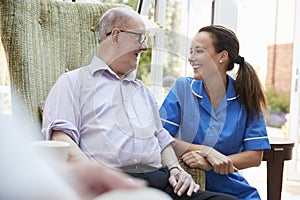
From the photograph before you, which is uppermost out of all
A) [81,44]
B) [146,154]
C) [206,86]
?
[81,44]

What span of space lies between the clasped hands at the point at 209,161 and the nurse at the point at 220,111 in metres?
0.08

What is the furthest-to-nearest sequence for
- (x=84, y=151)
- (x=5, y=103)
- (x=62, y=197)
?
(x=5, y=103)
(x=84, y=151)
(x=62, y=197)

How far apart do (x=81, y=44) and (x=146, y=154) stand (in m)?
0.53

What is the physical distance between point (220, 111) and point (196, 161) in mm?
267

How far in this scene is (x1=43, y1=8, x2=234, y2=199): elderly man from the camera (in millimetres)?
1415

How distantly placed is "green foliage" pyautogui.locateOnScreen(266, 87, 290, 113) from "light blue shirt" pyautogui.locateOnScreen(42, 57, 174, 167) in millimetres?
4654

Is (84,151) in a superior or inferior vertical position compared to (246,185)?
superior

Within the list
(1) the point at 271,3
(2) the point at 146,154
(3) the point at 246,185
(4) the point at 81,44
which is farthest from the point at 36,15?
(1) the point at 271,3

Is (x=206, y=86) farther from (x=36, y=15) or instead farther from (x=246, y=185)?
(x=36, y=15)

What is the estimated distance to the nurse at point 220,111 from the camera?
1696mm

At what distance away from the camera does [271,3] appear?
233 inches

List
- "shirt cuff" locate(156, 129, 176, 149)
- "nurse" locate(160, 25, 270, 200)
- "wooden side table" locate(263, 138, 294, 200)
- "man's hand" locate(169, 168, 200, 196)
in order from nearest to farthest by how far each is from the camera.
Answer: "man's hand" locate(169, 168, 200, 196)
"shirt cuff" locate(156, 129, 176, 149)
"nurse" locate(160, 25, 270, 200)
"wooden side table" locate(263, 138, 294, 200)

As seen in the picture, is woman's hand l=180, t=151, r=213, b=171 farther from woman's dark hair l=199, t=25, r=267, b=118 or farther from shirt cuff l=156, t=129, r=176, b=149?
woman's dark hair l=199, t=25, r=267, b=118

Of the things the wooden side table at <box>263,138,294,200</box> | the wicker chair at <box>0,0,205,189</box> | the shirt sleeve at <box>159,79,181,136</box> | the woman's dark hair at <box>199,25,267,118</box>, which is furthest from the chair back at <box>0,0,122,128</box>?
the wooden side table at <box>263,138,294,200</box>
